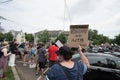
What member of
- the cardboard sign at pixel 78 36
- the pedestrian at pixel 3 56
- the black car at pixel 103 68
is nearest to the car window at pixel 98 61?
the black car at pixel 103 68

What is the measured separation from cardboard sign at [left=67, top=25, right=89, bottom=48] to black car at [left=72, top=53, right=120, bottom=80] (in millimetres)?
3262

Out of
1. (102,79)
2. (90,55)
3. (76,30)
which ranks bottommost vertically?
(102,79)

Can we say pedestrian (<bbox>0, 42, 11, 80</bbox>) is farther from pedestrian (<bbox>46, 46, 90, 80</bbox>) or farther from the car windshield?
pedestrian (<bbox>46, 46, 90, 80</bbox>)

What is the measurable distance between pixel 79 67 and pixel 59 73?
0.41 m

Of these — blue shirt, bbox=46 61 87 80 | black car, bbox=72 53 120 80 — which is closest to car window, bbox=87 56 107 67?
black car, bbox=72 53 120 80

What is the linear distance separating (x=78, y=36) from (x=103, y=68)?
141 inches

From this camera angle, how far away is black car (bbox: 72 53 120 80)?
10688mm

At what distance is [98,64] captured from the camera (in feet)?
36.4

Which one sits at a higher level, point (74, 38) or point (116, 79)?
point (74, 38)

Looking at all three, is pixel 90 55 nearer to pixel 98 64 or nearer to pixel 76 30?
pixel 98 64

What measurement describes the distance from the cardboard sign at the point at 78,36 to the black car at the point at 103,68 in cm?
326

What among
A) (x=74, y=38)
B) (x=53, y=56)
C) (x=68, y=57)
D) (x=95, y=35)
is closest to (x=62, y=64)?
(x=68, y=57)

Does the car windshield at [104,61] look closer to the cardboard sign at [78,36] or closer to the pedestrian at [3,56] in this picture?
the cardboard sign at [78,36]

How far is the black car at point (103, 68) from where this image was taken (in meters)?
10.7
